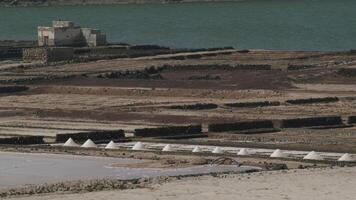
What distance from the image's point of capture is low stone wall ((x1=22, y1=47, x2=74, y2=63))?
7744 cm

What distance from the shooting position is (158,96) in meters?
54.2

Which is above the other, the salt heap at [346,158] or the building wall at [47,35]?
the building wall at [47,35]

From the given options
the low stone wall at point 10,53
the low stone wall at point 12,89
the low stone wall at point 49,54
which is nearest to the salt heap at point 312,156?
the low stone wall at point 12,89

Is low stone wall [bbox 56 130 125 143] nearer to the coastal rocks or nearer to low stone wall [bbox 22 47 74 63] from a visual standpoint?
the coastal rocks

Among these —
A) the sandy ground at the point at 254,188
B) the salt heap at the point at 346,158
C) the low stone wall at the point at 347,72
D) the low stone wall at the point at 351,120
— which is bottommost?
the sandy ground at the point at 254,188

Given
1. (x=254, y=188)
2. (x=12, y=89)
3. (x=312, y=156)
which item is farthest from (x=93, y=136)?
(x=12, y=89)

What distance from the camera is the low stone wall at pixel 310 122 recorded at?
4088 cm

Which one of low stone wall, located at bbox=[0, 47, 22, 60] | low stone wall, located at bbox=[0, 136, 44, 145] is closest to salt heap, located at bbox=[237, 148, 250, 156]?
low stone wall, located at bbox=[0, 136, 44, 145]

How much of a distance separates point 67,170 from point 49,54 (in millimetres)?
46777

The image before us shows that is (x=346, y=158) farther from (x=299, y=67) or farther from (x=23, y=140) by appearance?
(x=299, y=67)

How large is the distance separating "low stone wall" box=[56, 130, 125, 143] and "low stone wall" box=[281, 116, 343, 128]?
5.44m

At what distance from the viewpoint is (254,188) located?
26.8 meters

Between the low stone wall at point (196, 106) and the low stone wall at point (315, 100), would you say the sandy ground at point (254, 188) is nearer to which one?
the low stone wall at point (196, 106)

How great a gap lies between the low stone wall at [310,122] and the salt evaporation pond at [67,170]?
922 cm
